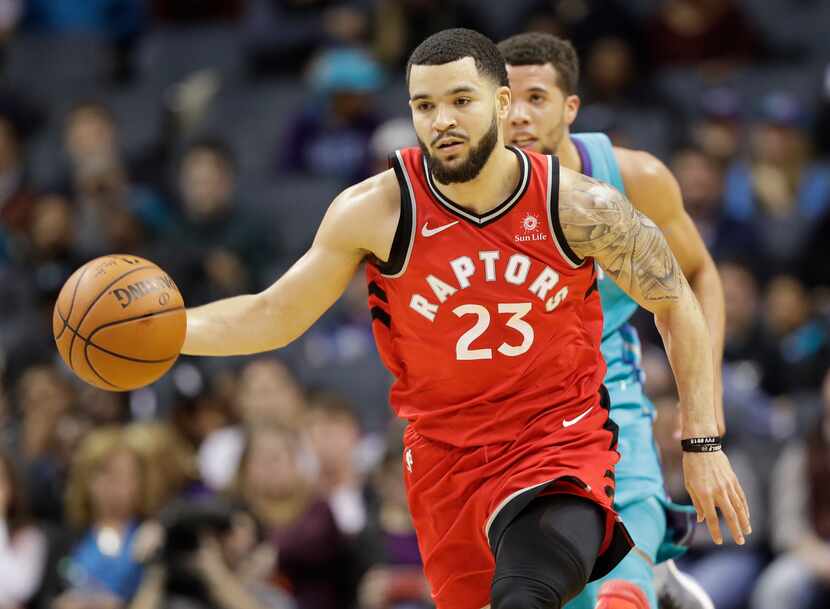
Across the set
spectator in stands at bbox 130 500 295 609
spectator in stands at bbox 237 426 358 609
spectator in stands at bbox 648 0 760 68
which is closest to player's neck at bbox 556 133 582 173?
spectator in stands at bbox 130 500 295 609

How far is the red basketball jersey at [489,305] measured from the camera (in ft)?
16.4

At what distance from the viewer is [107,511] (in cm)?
892

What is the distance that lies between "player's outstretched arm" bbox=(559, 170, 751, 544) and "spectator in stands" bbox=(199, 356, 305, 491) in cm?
469

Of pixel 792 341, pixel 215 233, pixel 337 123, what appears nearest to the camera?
pixel 792 341

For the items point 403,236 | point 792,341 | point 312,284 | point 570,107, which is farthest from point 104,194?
point 403,236

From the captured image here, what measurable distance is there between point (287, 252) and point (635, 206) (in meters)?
6.19

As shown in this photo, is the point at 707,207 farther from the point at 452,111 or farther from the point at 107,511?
the point at 452,111

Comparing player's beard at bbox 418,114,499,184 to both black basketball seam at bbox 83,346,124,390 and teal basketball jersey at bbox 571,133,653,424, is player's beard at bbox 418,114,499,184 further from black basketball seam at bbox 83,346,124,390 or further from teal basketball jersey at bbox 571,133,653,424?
black basketball seam at bbox 83,346,124,390

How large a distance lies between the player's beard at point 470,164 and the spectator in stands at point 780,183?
19.3ft

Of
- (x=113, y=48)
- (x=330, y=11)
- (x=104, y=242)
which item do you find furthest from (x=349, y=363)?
(x=113, y=48)

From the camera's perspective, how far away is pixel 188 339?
5.22 m

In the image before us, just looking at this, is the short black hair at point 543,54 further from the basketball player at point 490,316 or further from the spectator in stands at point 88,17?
the spectator in stands at point 88,17

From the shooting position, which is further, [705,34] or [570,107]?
[705,34]

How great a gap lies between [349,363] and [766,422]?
A: 9.59ft
